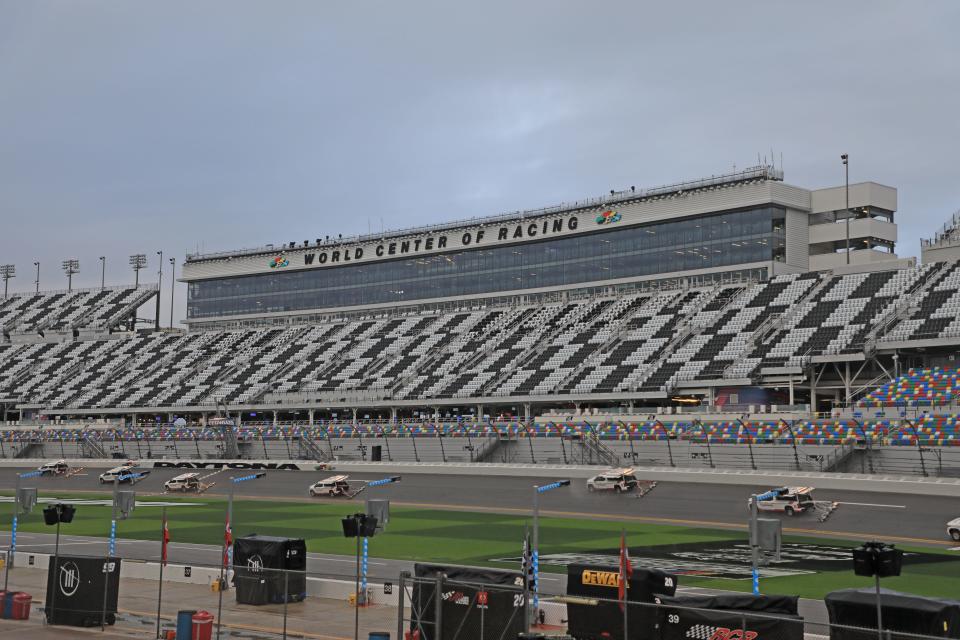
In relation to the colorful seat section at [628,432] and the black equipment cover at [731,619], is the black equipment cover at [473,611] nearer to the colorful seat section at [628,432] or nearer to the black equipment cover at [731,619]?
the black equipment cover at [731,619]

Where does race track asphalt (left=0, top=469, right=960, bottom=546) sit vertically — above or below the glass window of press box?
below

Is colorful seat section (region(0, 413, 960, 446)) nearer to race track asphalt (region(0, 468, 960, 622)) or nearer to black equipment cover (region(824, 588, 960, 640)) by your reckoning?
race track asphalt (region(0, 468, 960, 622))

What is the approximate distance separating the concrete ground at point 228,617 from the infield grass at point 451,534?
18.6ft

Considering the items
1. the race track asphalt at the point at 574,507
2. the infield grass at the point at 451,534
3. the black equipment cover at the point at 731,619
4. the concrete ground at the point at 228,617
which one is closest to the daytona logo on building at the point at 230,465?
the race track asphalt at the point at 574,507

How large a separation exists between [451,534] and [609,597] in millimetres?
22916

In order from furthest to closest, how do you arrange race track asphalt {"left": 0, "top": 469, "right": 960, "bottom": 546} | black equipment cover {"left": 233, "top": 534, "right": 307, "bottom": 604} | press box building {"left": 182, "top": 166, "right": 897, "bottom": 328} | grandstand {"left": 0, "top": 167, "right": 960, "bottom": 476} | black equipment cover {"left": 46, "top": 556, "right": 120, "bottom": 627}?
press box building {"left": 182, "top": 166, "right": 897, "bottom": 328} → grandstand {"left": 0, "top": 167, "right": 960, "bottom": 476} → race track asphalt {"left": 0, "top": 469, "right": 960, "bottom": 546} → black equipment cover {"left": 233, "top": 534, "right": 307, "bottom": 604} → black equipment cover {"left": 46, "top": 556, "right": 120, "bottom": 627}

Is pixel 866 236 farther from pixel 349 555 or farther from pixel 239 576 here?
pixel 239 576

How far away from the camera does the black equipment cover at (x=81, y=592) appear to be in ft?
80.3

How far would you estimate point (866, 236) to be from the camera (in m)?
92.2

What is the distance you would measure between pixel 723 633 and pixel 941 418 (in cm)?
4275

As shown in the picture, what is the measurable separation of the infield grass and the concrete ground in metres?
5.68

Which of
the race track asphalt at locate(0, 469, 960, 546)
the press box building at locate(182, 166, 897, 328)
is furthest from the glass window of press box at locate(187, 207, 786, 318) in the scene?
the race track asphalt at locate(0, 469, 960, 546)

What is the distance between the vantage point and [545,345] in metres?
95.3

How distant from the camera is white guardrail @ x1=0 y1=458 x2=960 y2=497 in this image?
4762 centimetres
